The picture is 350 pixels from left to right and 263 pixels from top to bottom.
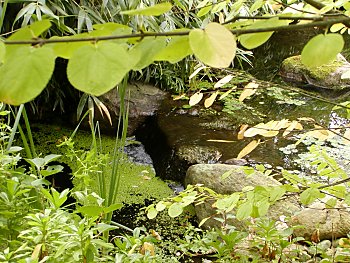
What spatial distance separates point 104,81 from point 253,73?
5.42 m

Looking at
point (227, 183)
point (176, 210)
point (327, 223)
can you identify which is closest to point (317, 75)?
point (227, 183)

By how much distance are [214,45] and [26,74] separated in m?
0.15

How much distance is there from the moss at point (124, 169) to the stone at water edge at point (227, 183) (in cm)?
31

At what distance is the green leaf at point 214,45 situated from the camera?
0.34 metres

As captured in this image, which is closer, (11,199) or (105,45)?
(105,45)

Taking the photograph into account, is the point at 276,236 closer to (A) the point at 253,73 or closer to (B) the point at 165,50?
(B) the point at 165,50

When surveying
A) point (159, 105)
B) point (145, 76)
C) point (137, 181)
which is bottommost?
point (137, 181)

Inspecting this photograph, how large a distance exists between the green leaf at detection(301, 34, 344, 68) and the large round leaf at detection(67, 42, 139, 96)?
186mm

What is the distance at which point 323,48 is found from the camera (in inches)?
15.5

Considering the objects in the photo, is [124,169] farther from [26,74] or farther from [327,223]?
[26,74]

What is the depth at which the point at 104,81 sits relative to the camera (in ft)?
1.01

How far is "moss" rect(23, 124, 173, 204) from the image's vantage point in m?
2.84

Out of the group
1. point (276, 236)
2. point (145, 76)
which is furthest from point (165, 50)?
point (145, 76)

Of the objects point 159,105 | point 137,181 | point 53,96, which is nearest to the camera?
point 137,181
